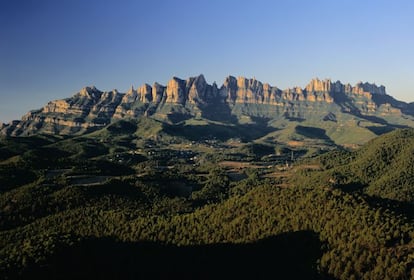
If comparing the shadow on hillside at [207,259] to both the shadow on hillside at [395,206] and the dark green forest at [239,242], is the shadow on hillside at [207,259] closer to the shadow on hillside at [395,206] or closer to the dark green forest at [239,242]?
the dark green forest at [239,242]

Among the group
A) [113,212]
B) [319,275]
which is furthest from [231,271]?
[113,212]

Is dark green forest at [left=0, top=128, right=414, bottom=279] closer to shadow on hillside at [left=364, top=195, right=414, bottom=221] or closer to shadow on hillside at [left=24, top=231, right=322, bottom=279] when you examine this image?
shadow on hillside at [left=24, top=231, right=322, bottom=279]

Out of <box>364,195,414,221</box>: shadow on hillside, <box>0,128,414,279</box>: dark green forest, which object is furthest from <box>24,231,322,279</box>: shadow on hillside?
<box>364,195,414,221</box>: shadow on hillside

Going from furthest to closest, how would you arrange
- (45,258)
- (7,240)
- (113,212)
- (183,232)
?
(113,212), (7,240), (183,232), (45,258)

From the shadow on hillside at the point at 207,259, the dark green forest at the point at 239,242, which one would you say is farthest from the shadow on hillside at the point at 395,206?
the shadow on hillside at the point at 207,259

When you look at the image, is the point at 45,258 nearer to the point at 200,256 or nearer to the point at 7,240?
the point at 200,256

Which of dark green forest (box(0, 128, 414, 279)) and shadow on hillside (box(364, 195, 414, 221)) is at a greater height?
shadow on hillside (box(364, 195, 414, 221))

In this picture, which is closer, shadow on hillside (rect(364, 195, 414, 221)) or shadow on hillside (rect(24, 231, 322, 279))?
shadow on hillside (rect(24, 231, 322, 279))

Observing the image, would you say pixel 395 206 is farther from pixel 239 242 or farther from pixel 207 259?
pixel 207 259
